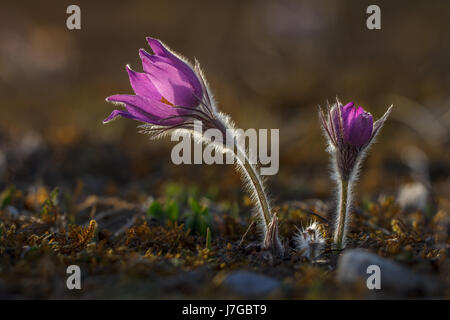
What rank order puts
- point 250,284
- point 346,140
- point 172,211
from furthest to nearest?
point 172,211 → point 346,140 → point 250,284

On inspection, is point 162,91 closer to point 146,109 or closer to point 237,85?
point 146,109

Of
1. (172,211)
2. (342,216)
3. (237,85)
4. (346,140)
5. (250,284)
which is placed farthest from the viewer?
(237,85)

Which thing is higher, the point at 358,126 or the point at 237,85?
the point at 237,85

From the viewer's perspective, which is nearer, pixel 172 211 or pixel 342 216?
pixel 342 216

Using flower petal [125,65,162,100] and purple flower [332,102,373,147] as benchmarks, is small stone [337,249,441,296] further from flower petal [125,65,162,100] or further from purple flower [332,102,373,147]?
flower petal [125,65,162,100]

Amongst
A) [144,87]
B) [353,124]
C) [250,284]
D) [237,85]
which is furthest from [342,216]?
[237,85]

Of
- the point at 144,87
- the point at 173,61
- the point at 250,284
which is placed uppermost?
the point at 173,61
